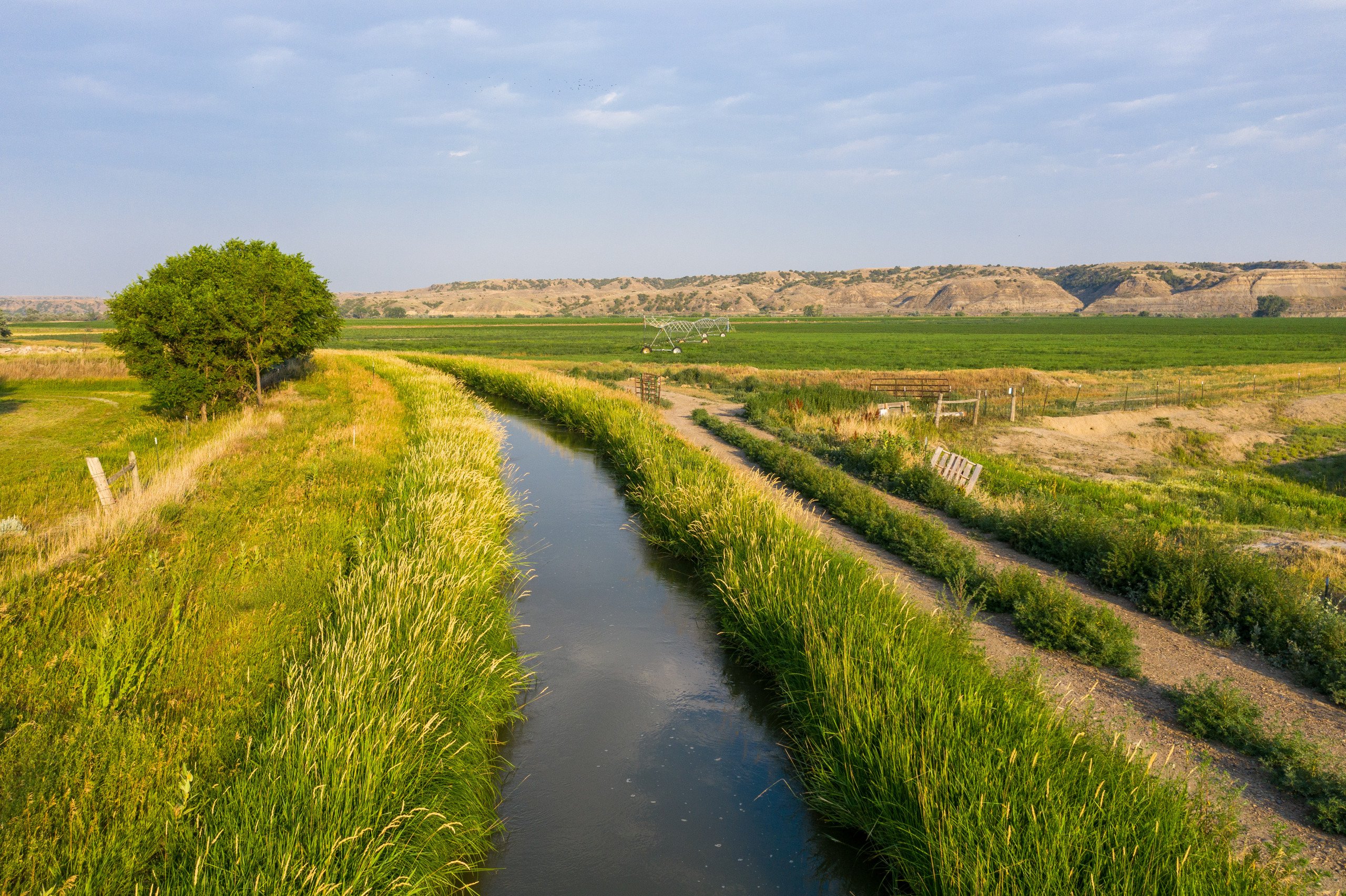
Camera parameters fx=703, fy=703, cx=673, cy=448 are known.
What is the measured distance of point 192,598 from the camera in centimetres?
773

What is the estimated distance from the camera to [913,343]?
288ft

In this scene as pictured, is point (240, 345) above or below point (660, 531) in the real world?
above

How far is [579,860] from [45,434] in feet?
84.1

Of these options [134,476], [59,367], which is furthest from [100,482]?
[59,367]

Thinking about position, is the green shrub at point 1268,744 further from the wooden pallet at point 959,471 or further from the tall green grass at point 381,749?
the wooden pallet at point 959,471

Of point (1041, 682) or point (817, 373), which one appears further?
point (817, 373)

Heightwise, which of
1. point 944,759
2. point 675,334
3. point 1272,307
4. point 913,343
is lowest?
point 944,759

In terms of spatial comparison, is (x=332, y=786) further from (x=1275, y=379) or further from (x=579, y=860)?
(x=1275, y=379)

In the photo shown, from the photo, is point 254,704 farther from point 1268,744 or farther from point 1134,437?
point 1134,437

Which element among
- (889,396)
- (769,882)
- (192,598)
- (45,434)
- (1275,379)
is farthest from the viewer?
(1275,379)

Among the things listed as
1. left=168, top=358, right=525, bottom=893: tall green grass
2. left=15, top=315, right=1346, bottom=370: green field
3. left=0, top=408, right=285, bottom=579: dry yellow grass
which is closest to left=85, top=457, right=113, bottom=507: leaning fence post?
left=0, top=408, right=285, bottom=579: dry yellow grass

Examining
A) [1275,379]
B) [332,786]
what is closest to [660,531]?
[332,786]

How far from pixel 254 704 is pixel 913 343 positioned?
8997 centimetres

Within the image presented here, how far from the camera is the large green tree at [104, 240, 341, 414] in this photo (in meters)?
25.0
